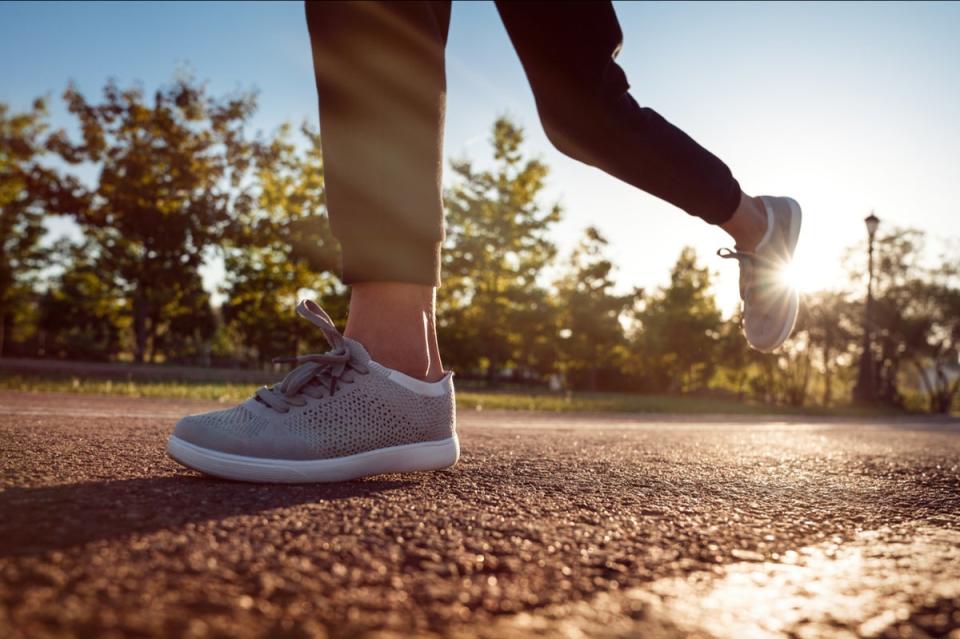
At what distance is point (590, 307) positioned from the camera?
1082 inches

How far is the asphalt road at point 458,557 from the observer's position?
0.67m

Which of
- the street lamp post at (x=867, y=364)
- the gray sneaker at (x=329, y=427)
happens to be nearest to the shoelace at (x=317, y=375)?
the gray sneaker at (x=329, y=427)

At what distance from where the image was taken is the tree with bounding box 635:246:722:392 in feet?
99.0

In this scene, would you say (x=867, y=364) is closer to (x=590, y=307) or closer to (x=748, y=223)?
(x=590, y=307)

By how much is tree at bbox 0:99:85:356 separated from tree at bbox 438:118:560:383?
37.1 feet

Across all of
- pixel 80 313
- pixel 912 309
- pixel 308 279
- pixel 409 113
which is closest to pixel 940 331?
pixel 912 309

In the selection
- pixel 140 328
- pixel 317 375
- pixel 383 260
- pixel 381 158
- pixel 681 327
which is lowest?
pixel 317 375

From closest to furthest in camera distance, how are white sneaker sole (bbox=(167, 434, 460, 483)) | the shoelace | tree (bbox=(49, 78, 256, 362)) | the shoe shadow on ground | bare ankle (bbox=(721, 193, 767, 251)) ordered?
the shoe shadow on ground
white sneaker sole (bbox=(167, 434, 460, 483))
the shoelace
bare ankle (bbox=(721, 193, 767, 251))
tree (bbox=(49, 78, 256, 362))

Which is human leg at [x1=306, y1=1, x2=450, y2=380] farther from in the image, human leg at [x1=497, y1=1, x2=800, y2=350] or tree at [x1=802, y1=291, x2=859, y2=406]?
tree at [x1=802, y1=291, x2=859, y2=406]

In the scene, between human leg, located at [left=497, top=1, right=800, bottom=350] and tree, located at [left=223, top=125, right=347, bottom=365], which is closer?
human leg, located at [left=497, top=1, right=800, bottom=350]

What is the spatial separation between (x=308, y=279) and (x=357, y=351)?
58.2ft

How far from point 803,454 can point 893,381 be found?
3387 cm

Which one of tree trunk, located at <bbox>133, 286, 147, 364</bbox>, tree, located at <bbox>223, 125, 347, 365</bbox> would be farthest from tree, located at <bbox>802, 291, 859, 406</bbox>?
tree trunk, located at <bbox>133, 286, 147, 364</bbox>

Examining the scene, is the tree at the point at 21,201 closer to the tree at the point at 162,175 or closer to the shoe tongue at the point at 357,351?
the tree at the point at 162,175
